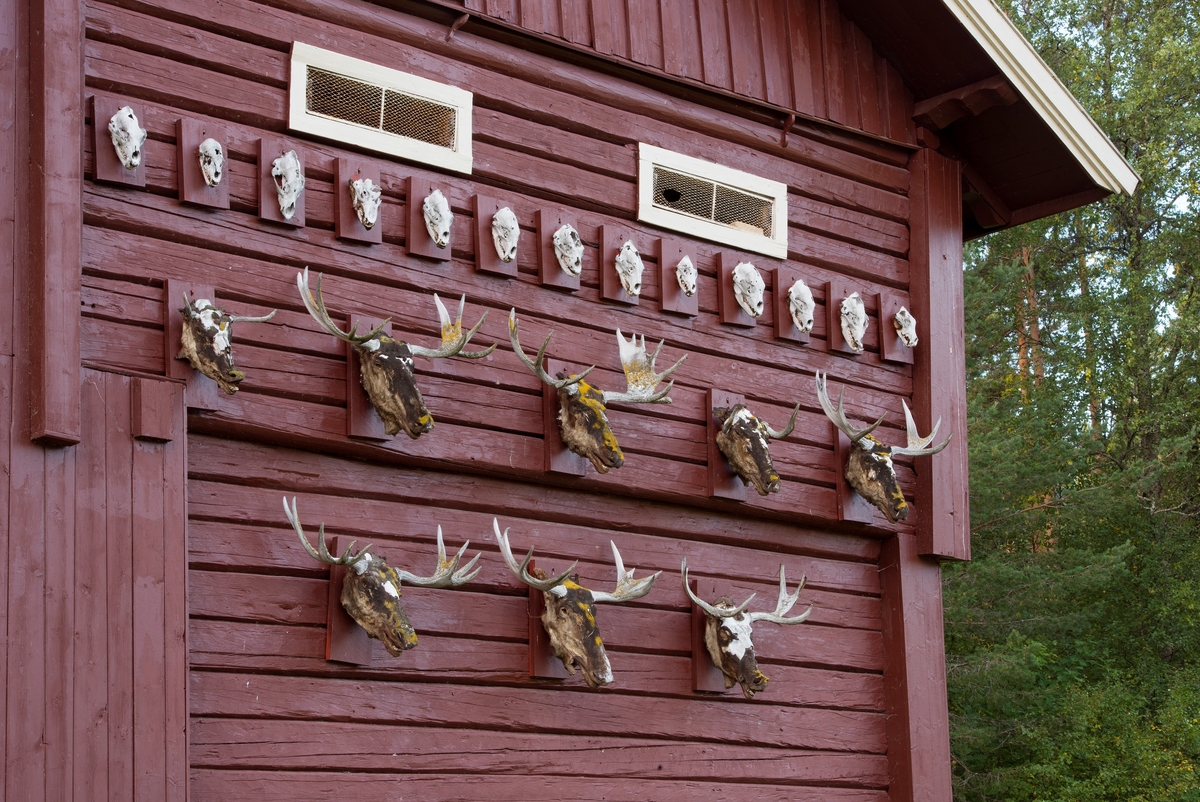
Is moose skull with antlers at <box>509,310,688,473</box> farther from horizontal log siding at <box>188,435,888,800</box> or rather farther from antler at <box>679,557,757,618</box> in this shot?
antler at <box>679,557,757,618</box>

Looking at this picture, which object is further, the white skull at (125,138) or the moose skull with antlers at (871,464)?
the moose skull with antlers at (871,464)

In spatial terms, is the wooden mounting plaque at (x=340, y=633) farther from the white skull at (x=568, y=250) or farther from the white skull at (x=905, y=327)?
the white skull at (x=905, y=327)

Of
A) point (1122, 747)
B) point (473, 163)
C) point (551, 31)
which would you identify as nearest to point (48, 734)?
point (473, 163)

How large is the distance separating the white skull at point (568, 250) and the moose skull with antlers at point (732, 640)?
193 cm

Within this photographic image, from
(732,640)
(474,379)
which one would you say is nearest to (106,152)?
(474,379)

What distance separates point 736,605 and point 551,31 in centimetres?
382

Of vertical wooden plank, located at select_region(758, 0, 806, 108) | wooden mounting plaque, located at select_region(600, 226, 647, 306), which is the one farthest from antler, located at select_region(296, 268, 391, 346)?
vertical wooden plank, located at select_region(758, 0, 806, 108)

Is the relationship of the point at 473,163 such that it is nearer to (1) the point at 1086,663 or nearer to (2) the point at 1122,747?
(2) the point at 1122,747

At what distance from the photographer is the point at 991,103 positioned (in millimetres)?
11398

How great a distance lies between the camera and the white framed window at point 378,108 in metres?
8.72

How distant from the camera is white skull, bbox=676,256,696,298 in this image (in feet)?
32.9

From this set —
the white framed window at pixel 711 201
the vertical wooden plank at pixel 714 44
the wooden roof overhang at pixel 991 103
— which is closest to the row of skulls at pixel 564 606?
the white framed window at pixel 711 201

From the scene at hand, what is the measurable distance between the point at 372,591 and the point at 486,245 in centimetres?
232

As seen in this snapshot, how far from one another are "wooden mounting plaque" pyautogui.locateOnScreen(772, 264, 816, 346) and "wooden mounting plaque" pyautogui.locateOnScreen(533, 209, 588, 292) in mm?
1688
